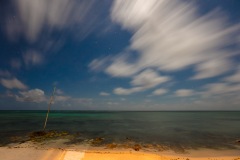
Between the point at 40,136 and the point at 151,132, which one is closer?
the point at 40,136

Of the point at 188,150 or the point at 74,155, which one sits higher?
the point at 74,155

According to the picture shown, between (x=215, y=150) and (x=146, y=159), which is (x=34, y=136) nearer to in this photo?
(x=146, y=159)

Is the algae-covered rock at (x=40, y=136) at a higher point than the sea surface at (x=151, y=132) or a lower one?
higher

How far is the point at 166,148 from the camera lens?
24.0 metres

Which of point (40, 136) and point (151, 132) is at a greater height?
point (40, 136)

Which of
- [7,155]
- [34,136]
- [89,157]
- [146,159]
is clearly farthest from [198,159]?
[34,136]

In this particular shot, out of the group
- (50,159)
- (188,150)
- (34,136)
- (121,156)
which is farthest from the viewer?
(34,136)

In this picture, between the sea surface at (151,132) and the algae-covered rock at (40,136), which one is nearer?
the algae-covered rock at (40,136)

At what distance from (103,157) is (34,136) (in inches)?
855

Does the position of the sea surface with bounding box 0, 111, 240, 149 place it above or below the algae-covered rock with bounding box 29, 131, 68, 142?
below

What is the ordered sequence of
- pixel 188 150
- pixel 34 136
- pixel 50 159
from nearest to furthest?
pixel 50 159 → pixel 188 150 → pixel 34 136

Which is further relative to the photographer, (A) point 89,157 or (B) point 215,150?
(B) point 215,150

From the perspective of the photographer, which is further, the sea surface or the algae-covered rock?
the sea surface

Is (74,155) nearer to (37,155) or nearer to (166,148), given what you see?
(37,155)
